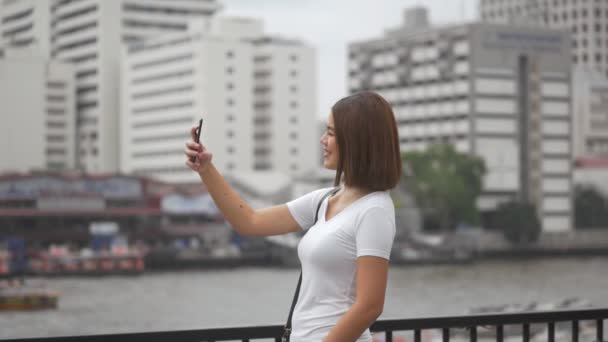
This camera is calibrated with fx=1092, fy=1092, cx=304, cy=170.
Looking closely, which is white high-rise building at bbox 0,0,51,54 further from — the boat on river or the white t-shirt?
the white t-shirt

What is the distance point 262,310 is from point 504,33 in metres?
38.5

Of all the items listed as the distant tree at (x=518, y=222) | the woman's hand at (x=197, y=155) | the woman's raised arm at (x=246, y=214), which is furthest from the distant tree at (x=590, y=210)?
the woman's hand at (x=197, y=155)

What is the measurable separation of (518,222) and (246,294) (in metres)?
26.4

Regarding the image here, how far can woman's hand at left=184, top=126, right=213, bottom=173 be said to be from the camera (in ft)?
7.94

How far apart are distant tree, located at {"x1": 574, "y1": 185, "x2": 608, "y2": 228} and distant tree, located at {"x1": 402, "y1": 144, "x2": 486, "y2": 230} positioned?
895cm

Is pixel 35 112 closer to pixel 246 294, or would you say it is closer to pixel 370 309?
pixel 246 294

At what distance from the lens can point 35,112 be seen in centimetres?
7356

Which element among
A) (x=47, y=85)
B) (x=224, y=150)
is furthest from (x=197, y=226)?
(x=47, y=85)

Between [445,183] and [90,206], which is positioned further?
[445,183]

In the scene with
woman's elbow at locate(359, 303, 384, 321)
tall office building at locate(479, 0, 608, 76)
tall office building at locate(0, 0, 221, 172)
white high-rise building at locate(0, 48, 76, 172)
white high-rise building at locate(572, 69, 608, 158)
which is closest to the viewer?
woman's elbow at locate(359, 303, 384, 321)

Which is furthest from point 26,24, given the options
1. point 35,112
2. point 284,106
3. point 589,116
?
point 589,116

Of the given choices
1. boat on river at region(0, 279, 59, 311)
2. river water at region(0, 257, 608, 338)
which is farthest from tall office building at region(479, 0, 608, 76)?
boat on river at region(0, 279, 59, 311)

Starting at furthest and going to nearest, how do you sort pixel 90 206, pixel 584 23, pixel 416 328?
pixel 584 23, pixel 90 206, pixel 416 328

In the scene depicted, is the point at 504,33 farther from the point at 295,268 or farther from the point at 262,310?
the point at 262,310
